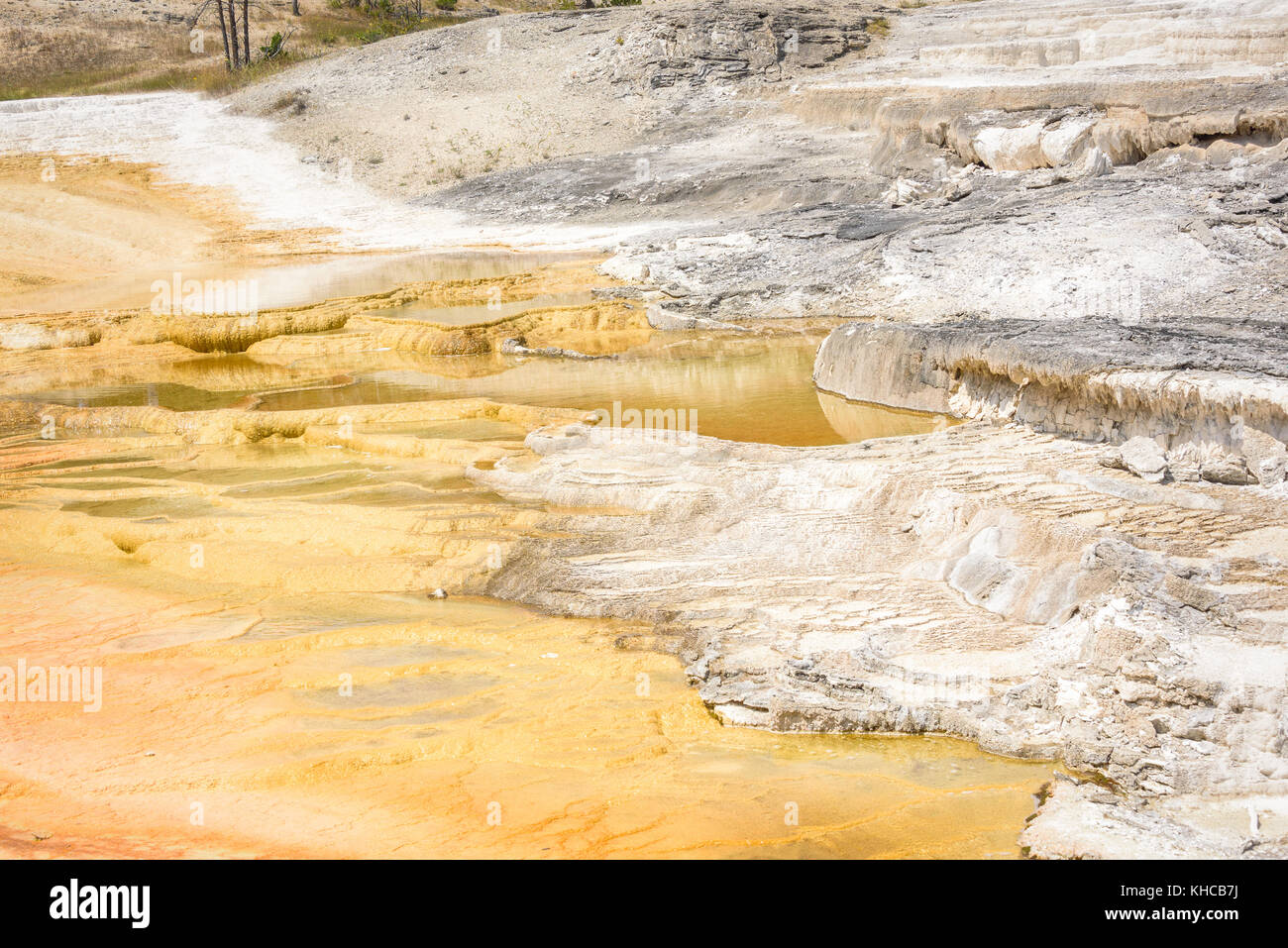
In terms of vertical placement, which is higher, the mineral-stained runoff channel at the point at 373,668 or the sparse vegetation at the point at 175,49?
the sparse vegetation at the point at 175,49

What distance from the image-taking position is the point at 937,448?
6.01 meters

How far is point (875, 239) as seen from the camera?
38.0 ft

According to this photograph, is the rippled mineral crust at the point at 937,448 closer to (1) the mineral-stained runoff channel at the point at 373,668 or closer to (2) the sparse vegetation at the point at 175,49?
(1) the mineral-stained runoff channel at the point at 373,668

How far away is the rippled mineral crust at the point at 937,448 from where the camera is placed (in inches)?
143

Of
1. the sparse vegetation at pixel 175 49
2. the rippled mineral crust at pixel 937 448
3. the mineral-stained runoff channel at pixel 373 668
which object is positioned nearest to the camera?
the mineral-stained runoff channel at pixel 373 668

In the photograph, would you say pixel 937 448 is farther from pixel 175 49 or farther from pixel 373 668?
pixel 175 49

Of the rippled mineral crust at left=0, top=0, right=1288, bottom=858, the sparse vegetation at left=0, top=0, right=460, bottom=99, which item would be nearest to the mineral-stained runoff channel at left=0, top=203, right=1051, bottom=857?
the rippled mineral crust at left=0, top=0, right=1288, bottom=858

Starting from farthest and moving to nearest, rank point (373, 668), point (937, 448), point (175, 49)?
point (175, 49)
point (937, 448)
point (373, 668)

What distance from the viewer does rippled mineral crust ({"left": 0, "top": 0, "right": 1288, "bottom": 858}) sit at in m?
3.64

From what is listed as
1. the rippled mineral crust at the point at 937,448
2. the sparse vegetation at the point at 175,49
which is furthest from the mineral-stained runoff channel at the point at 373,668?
the sparse vegetation at the point at 175,49

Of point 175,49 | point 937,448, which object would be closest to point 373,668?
point 937,448

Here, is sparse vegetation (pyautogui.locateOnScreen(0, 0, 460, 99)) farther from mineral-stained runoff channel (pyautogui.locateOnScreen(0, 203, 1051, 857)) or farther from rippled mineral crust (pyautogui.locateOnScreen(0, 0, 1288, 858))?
mineral-stained runoff channel (pyautogui.locateOnScreen(0, 203, 1051, 857))
